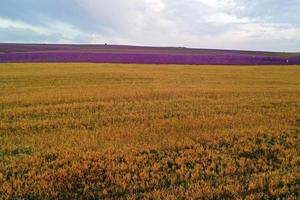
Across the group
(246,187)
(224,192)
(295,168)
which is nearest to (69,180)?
(224,192)

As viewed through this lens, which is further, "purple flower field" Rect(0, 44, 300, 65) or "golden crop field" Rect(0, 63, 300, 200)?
"purple flower field" Rect(0, 44, 300, 65)

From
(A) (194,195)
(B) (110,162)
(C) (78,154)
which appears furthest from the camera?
(C) (78,154)

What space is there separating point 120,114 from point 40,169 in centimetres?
541

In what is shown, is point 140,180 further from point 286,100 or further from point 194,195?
point 286,100

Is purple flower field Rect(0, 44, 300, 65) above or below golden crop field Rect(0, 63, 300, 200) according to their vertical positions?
above

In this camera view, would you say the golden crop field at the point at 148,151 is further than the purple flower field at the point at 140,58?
No

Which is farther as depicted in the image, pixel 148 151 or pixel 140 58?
pixel 140 58

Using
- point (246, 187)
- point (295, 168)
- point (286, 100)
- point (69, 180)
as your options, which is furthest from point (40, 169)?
point (286, 100)

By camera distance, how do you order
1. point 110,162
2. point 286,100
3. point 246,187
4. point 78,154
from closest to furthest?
point 246,187 < point 110,162 < point 78,154 < point 286,100

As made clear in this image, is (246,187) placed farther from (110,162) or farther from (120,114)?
(120,114)

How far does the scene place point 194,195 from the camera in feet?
16.9

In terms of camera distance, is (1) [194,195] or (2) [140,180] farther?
(2) [140,180]

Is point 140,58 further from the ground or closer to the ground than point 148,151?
further from the ground

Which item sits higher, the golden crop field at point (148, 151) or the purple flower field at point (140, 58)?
the purple flower field at point (140, 58)
